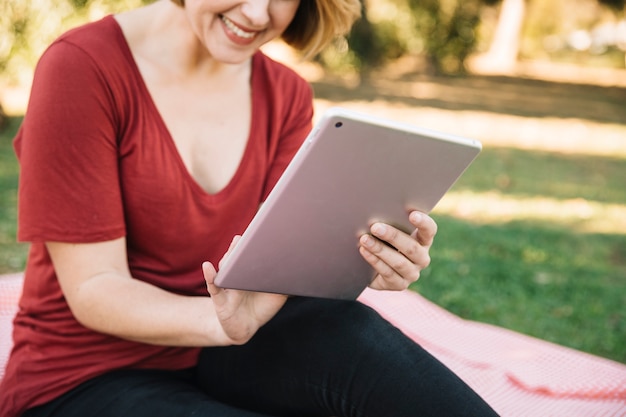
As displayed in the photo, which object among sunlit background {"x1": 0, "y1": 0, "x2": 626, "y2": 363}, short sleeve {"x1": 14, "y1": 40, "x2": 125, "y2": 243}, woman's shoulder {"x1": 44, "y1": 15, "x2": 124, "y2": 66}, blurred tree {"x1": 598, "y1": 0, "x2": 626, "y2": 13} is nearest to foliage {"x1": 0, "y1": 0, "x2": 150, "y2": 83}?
sunlit background {"x1": 0, "y1": 0, "x2": 626, "y2": 363}

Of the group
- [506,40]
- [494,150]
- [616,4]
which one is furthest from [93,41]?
[616,4]

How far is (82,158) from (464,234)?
155 inches

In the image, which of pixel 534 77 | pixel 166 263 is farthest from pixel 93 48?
pixel 534 77

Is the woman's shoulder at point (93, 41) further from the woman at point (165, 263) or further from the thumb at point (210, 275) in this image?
the thumb at point (210, 275)

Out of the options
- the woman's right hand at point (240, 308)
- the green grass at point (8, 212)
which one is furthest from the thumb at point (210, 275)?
the green grass at point (8, 212)

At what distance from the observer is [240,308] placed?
5.21 ft

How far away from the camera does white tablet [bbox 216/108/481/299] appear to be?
1.31m

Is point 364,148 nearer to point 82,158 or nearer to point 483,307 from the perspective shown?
point 82,158

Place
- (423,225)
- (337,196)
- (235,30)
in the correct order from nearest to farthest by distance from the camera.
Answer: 1. (337,196)
2. (423,225)
3. (235,30)

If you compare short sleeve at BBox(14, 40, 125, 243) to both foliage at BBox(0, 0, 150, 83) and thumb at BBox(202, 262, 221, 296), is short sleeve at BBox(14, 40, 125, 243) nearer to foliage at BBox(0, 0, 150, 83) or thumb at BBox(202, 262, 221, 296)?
thumb at BBox(202, 262, 221, 296)

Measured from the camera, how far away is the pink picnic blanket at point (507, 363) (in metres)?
2.51

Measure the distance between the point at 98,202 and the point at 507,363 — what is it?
178cm

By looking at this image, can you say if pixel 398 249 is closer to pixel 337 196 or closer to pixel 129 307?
pixel 337 196

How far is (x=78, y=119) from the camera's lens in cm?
158
